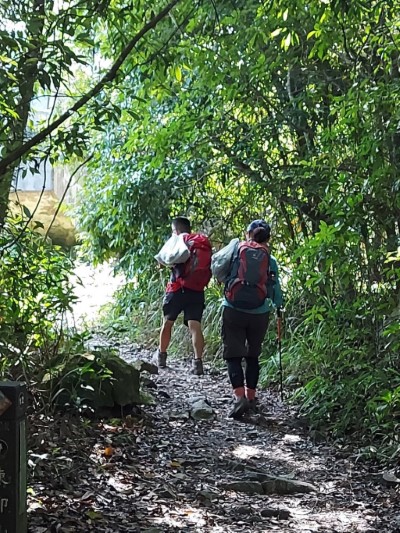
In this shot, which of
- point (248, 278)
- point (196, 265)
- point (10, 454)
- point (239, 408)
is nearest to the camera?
point (10, 454)

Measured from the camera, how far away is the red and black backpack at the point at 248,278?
22.4 ft

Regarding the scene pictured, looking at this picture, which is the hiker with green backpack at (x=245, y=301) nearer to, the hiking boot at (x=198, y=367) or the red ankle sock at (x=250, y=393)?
the red ankle sock at (x=250, y=393)

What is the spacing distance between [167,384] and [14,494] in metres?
5.05

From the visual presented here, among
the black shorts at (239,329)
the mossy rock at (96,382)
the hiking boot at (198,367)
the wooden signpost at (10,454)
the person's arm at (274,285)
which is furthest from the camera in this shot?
the hiking boot at (198,367)

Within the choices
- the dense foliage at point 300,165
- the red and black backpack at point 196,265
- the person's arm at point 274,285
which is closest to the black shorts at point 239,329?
the person's arm at point 274,285

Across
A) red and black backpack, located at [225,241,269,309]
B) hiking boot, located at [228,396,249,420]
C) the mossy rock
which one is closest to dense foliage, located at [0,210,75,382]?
the mossy rock

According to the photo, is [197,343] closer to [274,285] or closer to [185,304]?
[185,304]

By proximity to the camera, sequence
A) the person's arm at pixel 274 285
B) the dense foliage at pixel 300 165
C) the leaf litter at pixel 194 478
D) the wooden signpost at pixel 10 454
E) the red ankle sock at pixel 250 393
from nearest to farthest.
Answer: the wooden signpost at pixel 10 454, the leaf litter at pixel 194 478, the dense foliage at pixel 300 165, the person's arm at pixel 274 285, the red ankle sock at pixel 250 393

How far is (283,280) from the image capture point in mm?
9500

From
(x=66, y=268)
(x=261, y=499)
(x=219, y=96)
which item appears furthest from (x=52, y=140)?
(x=219, y=96)

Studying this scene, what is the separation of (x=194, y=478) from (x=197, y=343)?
3.39 m

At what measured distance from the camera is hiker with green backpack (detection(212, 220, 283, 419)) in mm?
6832

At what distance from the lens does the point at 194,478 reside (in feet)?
17.3

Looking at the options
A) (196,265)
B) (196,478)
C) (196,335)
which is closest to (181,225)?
(196,265)
